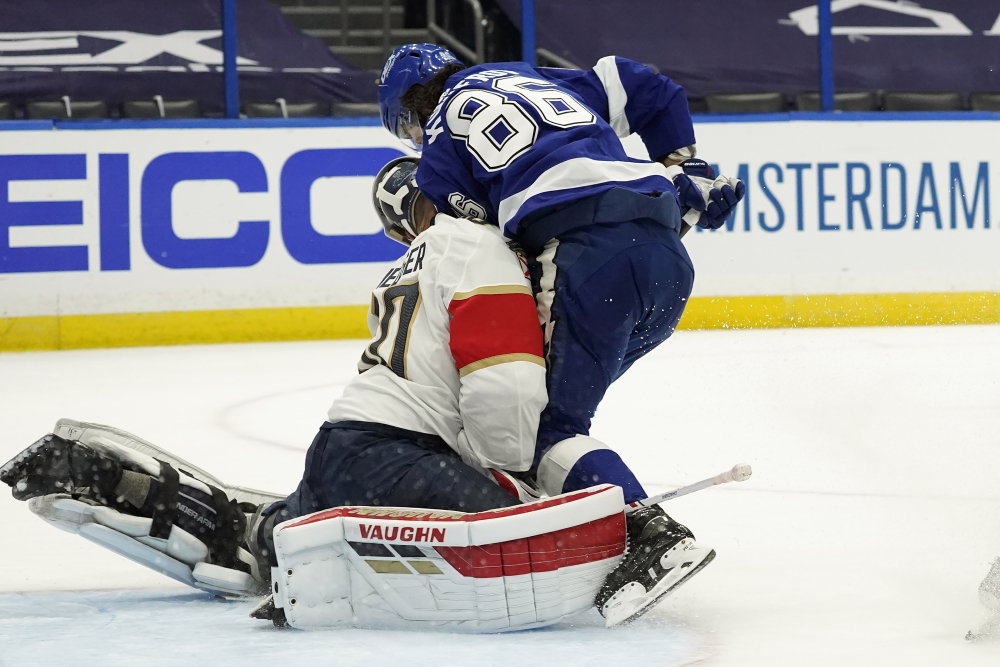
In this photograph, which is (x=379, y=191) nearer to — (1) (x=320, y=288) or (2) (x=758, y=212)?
(1) (x=320, y=288)

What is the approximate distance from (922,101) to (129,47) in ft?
13.5

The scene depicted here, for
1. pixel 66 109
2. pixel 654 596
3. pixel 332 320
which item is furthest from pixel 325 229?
pixel 654 596

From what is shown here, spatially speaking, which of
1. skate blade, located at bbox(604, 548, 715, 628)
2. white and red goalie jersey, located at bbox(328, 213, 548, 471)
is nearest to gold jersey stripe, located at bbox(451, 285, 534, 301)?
white and red goalie jersey, located at bbox(328, 213, 548, 471)

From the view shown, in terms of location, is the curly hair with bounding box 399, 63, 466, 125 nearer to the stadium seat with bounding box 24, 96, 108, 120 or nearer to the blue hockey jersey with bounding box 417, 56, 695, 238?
the blue hockey jersey with bounding box 417, 56, 695, 238

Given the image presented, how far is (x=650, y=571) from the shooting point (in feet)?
4.61

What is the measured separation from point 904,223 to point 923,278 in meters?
0.28

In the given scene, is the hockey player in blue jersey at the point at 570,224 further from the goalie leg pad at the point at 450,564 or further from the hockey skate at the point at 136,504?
the hockey skate at the point at 136,504

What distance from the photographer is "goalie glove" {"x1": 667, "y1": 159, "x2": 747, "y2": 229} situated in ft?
6.05

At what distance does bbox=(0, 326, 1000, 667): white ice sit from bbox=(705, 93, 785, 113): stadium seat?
80.2 inches

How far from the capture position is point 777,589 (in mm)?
1615

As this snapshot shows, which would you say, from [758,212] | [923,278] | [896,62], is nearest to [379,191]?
[758,212]

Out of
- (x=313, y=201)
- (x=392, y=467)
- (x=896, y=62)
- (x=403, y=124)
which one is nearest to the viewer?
(x=392, y=467)

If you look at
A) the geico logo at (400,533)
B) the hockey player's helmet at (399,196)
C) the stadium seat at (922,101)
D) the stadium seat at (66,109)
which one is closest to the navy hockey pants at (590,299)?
the geico logo at (400,533)

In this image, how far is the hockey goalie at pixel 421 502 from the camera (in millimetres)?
1391
